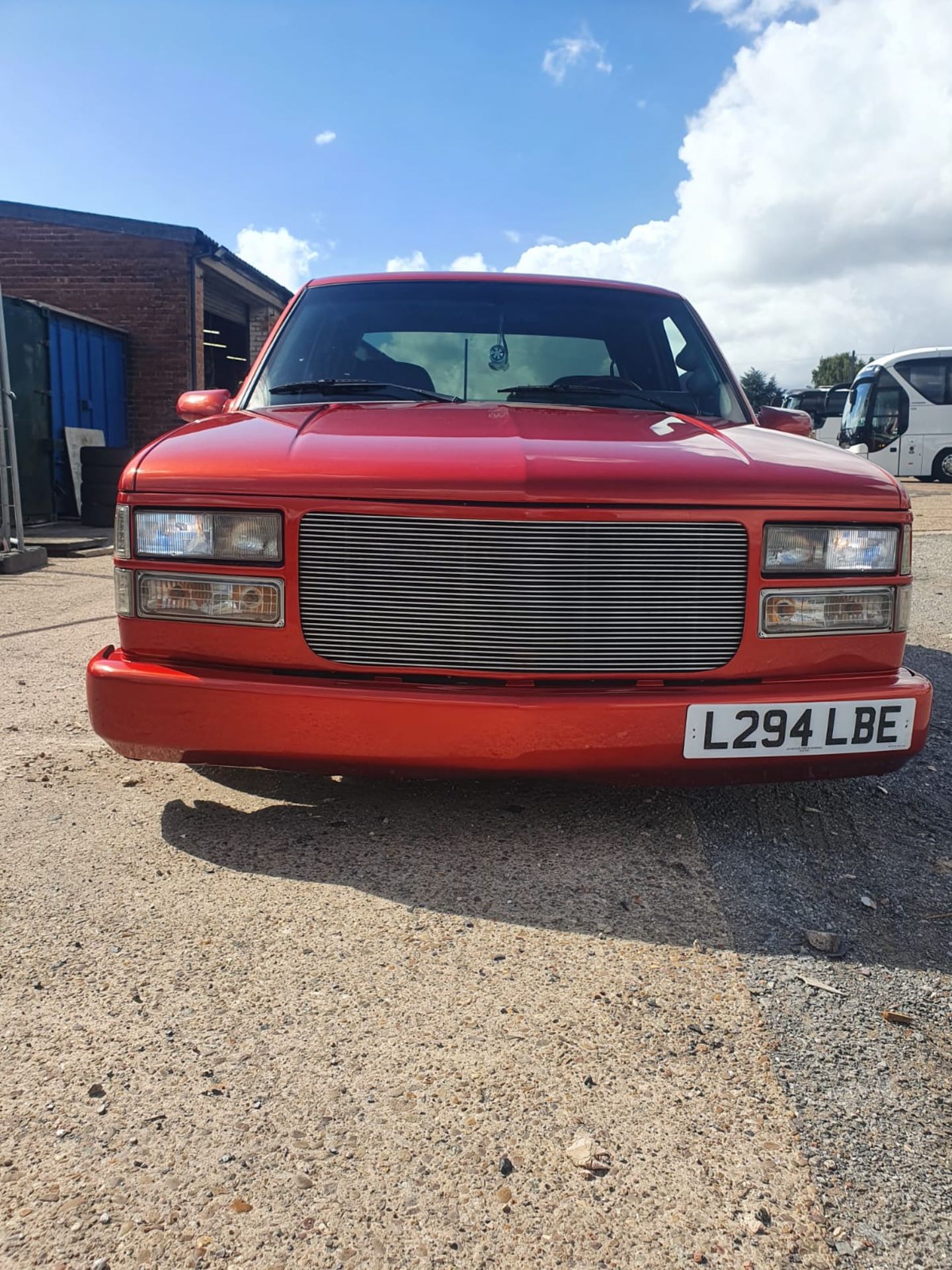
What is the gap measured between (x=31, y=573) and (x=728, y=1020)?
24.1 ft

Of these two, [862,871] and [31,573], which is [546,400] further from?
[31,573]

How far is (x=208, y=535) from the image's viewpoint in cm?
226

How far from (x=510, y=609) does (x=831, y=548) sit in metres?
0.80

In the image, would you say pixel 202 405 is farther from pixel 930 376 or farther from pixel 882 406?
pixel 930 376

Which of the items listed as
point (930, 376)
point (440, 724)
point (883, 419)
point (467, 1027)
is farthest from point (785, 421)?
point (930, 376)

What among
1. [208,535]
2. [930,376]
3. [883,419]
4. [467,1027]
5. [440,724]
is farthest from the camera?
[930,376]

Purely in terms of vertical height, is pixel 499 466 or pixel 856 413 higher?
pixel 856 413

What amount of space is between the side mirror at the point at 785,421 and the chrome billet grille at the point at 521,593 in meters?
1.38

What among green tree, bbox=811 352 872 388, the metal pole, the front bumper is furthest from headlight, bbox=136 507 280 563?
green tree, bbox=811 352 872 388

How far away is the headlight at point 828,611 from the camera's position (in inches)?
88.8

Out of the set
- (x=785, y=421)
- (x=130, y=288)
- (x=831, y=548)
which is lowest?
(x=831, y=548)

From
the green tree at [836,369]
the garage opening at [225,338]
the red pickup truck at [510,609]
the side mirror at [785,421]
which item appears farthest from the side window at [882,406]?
the green tree at [836,369]

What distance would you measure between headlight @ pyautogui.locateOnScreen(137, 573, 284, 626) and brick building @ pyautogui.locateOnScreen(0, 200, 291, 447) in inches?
467

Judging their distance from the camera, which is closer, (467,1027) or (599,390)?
(467,1027)
